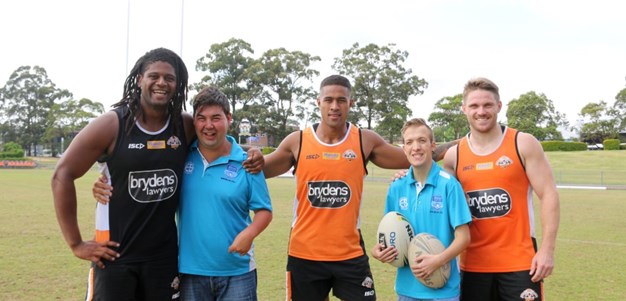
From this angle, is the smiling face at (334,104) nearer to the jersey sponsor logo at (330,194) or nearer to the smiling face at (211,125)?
Answer: the jersey sponsor logo at (330,194)

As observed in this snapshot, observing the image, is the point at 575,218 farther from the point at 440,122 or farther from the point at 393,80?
the point at 440,122

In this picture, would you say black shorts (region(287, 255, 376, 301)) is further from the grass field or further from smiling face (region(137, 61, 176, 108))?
smiling face (region(137, 61, 176, 108))

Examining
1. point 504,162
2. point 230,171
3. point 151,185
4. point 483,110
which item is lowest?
point 151,185

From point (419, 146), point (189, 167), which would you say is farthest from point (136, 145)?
point (419, 146)

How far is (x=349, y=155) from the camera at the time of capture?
436 cm

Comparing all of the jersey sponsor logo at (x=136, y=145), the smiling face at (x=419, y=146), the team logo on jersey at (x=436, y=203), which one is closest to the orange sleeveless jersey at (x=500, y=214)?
the team logo on jersey at (x=436, y=203)

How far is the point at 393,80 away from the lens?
61719 millimetres

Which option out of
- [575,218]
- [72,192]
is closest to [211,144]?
[72,192]

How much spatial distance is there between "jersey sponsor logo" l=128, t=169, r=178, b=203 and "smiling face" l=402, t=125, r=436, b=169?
184 cm

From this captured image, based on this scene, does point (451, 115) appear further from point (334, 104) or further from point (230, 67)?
point (334, 104)

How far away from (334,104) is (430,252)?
1569mm

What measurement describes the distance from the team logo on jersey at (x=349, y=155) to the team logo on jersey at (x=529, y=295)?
1749mm

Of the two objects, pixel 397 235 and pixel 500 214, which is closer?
pixel 397 235

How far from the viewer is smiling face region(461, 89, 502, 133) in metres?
3.84
